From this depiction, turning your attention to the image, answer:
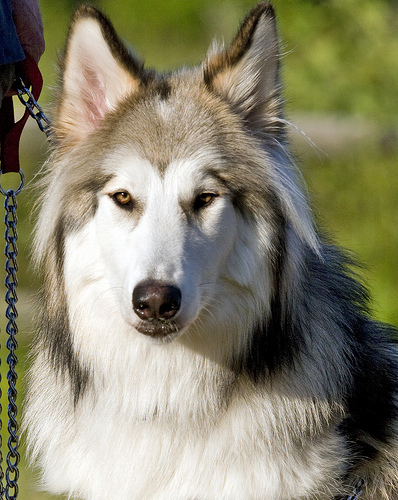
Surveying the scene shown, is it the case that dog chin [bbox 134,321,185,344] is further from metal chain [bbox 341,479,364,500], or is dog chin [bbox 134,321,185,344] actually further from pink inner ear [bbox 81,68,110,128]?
metal chain [bbox 341,479,364,500]

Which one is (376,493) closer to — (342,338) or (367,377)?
(367,377)

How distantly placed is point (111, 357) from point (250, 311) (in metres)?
0.56

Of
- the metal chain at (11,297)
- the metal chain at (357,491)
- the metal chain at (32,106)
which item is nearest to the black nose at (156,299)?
the metal chain at (11,297)

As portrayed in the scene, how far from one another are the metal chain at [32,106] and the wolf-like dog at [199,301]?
88 millimetres

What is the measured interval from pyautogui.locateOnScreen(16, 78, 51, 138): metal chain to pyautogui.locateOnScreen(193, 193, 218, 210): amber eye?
0.70m

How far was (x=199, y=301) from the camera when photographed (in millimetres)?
2451

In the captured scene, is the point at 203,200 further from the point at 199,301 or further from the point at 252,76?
the point at 252,76

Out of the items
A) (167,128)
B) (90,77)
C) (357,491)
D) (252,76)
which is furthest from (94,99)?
(357,491)

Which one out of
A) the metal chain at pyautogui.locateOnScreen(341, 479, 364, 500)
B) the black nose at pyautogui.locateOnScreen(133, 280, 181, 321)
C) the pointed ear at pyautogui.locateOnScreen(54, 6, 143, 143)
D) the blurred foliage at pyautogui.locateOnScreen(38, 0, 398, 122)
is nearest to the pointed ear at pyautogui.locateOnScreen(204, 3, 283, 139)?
the pointed ear at pyautogui.locateOnScreen(54, 6, 143, 143)

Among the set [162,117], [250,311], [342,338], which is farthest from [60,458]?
[162,117]

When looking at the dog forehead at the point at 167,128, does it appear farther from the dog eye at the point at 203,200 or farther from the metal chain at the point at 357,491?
the metal chain at the point at 357,491

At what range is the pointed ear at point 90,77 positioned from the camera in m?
2.56

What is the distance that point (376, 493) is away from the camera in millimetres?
2828

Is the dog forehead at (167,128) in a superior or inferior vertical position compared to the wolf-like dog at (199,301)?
superior
